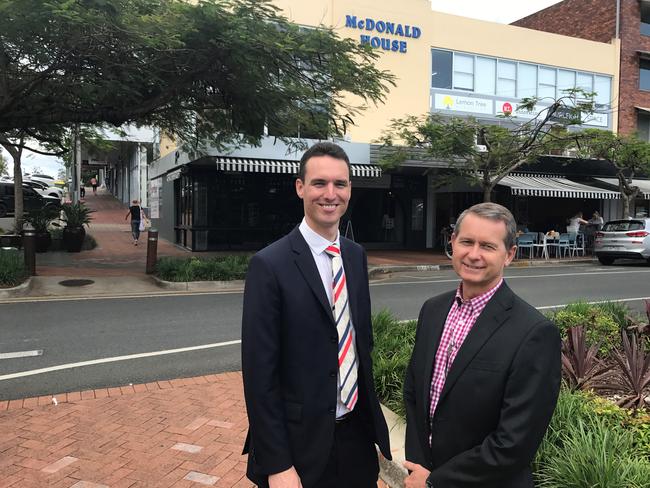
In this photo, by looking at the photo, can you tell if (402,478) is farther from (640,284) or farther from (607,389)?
(640,284)

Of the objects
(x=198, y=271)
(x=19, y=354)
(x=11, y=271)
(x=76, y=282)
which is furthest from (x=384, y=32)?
(x=19, y=354)

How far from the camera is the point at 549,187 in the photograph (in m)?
20.6

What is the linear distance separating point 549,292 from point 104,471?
992 centimetres

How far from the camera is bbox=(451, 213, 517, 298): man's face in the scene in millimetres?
1960

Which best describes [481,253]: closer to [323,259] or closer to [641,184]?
[323,259]

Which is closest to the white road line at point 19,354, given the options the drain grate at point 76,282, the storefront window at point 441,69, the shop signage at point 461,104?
the drain grate at point 76,282

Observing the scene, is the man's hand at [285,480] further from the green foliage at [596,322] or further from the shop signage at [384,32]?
the shop signage at [384,32]

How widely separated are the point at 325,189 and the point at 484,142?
637 inches

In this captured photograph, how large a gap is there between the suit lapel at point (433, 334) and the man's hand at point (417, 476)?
0.64 ft

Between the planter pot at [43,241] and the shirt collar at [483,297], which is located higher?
the shirt collar at [483,297]

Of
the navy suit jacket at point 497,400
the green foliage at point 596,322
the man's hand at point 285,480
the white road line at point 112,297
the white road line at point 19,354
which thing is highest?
the navy suit jacket at point 497,400

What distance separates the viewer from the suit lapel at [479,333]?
1885mm

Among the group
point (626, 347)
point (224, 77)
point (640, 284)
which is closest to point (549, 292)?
point (640, 284)

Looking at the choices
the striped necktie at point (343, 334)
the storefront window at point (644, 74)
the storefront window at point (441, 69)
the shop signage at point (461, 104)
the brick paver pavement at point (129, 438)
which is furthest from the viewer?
the storefront window at point (644, 74)
